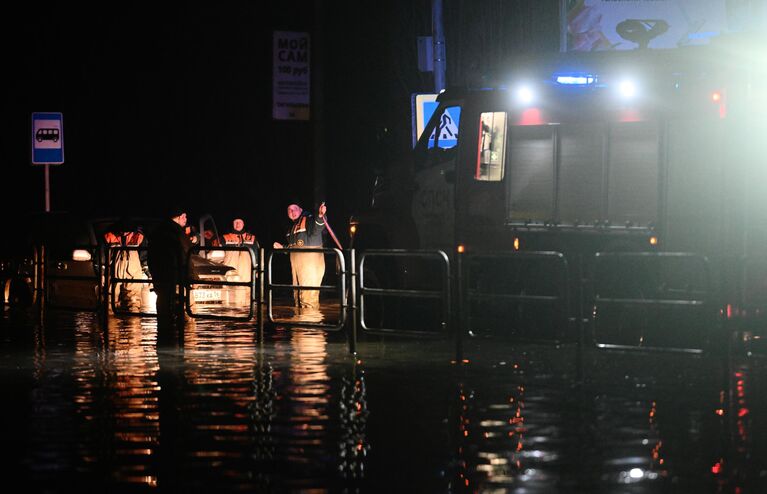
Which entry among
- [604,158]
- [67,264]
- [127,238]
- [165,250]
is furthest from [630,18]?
[165,250]

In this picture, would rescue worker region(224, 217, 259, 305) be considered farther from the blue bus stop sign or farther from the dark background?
the dark background

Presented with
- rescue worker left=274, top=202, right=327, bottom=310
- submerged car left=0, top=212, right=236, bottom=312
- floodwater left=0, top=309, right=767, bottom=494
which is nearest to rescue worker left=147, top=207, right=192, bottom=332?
floodwater left=0, top=309, right=767, bottom=494

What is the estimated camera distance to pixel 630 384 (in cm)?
1321

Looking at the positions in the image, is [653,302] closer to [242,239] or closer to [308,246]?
[308,246]

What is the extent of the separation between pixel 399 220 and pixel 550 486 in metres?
12.3

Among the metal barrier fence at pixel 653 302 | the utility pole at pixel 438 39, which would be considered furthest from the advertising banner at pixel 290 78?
the metal barrier fence at pixel 653 302

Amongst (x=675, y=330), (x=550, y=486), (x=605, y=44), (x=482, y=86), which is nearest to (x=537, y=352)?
(x=675, y=330)

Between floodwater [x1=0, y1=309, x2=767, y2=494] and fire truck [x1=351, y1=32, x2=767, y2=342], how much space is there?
226 cm

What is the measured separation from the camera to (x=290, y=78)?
31.2m

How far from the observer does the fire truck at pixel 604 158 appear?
17219 mm

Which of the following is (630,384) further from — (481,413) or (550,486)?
(550,486)

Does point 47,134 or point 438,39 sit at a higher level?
point 438,39

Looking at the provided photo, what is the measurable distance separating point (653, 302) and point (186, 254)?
6.37 metres

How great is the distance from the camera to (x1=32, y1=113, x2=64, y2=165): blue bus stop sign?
29062 millimetres
